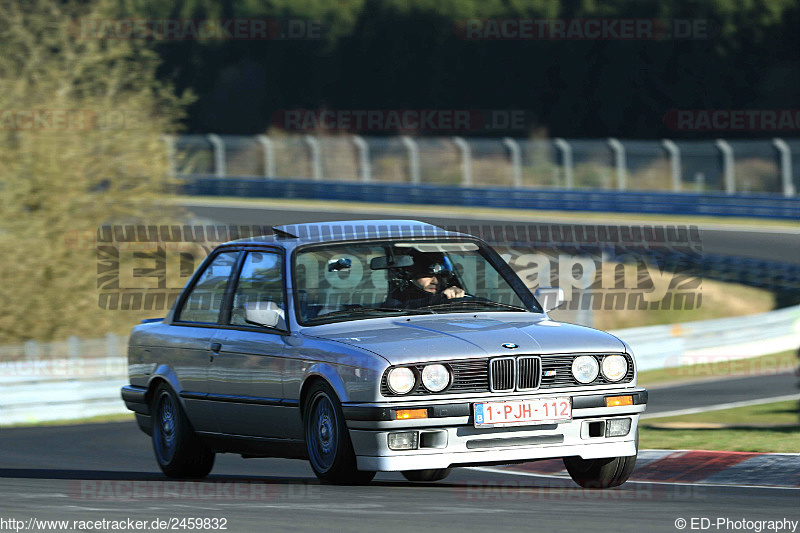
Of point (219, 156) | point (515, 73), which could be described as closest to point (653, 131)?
point (515, 73)

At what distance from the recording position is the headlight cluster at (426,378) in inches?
279

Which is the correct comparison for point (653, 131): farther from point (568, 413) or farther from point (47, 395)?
point (568, 413)

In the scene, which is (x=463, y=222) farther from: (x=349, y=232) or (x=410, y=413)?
(x=410, y=413)

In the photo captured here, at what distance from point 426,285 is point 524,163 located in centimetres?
3288

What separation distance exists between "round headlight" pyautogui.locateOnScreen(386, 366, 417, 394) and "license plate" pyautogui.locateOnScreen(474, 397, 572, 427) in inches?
15.2

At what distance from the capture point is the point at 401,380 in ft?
23.3

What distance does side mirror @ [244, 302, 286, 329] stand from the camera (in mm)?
8039

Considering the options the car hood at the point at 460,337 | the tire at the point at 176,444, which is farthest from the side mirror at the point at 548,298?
the tire at the point at 176,444

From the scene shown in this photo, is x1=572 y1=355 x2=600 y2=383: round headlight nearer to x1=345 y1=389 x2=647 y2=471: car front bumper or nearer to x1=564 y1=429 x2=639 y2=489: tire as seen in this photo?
x1=345 y1=389 x2=647 y2=471: car front bumper

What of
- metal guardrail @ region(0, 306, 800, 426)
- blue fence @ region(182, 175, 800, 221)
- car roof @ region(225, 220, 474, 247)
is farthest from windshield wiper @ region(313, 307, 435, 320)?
blue fence @ region(182, 175, 800, 221)

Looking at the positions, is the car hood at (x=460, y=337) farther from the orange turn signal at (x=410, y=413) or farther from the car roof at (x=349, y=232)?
the car roof at (x=349, y=232)

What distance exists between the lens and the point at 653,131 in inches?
2120

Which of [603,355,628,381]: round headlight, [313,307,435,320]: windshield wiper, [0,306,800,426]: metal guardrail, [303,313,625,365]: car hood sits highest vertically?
[313,307,435,320]: windshield wiper

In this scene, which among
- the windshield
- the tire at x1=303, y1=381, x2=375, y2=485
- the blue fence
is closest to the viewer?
the tire at x1=303, y1=381, x2=375, y2=485
